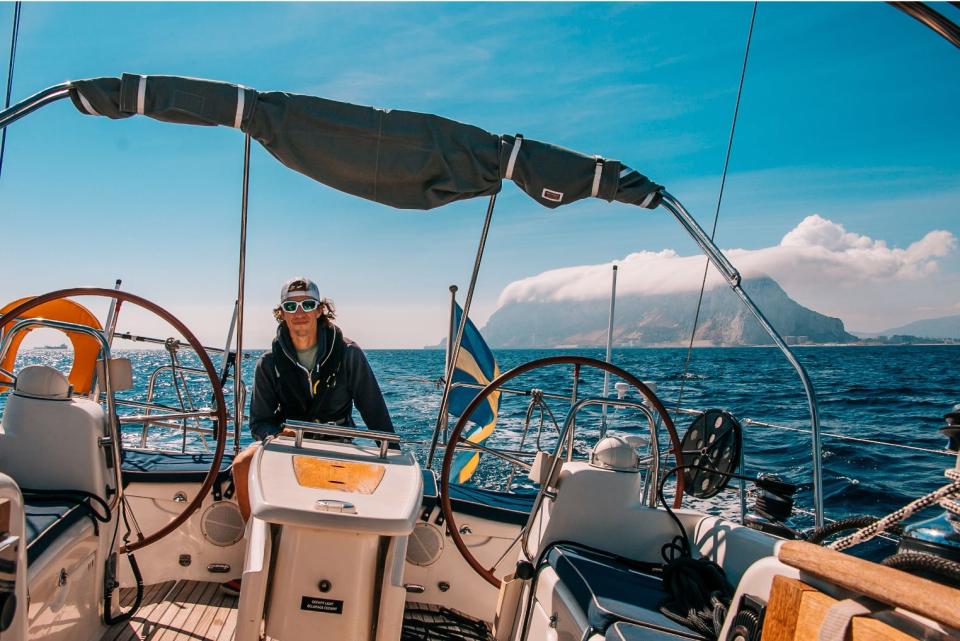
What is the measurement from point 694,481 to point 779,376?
2514 centimetres

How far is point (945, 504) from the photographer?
1043 millimetres

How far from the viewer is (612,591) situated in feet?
6.04

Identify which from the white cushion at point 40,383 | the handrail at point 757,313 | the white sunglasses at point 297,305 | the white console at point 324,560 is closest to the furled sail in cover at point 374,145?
the handrail at point 757,313

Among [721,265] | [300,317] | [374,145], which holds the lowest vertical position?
[300,317]

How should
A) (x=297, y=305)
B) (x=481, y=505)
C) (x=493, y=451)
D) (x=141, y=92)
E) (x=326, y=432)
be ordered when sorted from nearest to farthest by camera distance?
(x=326, y=432), (x=141, y=92), (x=493, y=451), (x=297, y=305), (x=481, y=505)

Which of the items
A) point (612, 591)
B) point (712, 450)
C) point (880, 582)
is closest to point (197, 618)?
point (612, 591)

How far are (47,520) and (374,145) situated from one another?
1525mm

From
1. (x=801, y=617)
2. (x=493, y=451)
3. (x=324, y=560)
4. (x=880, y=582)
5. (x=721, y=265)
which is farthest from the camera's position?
(x=493, y=451)

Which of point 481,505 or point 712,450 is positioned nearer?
point 712,450

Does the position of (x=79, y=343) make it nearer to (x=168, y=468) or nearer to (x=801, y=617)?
(x=168, y=468)

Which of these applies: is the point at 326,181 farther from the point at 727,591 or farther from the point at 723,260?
the point at 727,591

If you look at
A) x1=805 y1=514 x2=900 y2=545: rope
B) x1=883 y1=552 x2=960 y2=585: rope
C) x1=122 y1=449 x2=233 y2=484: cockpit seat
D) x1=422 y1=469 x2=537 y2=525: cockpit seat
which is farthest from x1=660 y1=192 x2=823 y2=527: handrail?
x1=122 y1=449 x2=233 y2=484: cockpit seat

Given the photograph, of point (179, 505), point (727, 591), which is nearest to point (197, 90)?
point (179, 505)

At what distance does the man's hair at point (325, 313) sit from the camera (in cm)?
293
